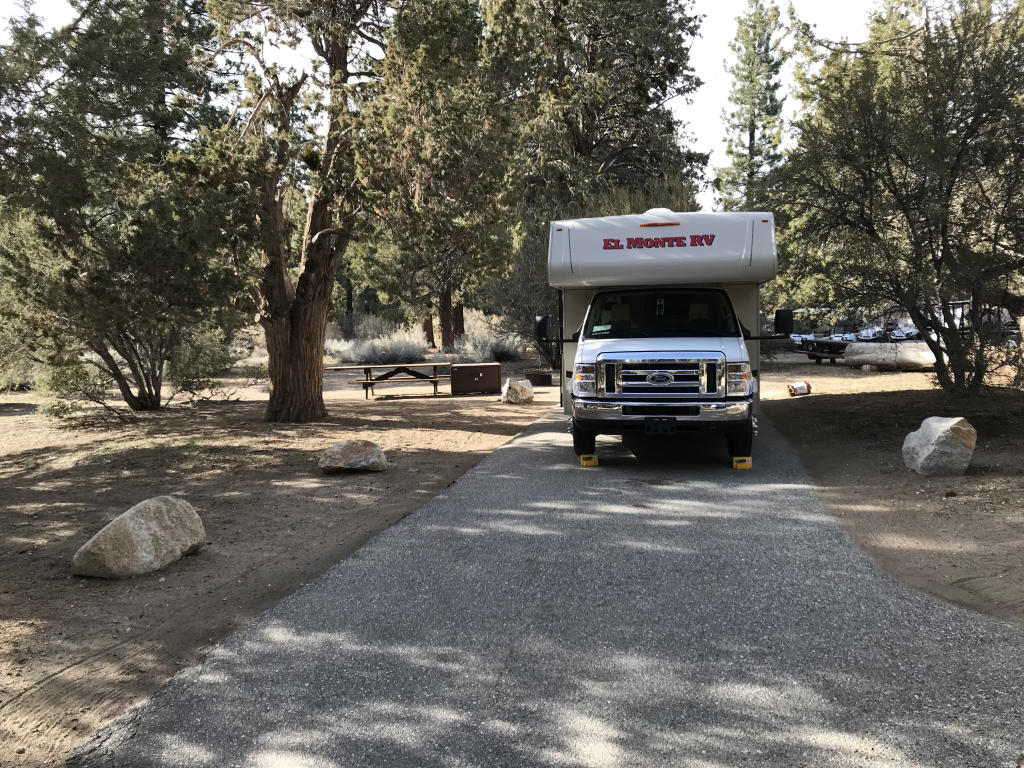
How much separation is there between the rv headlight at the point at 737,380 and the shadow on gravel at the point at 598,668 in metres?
2.64

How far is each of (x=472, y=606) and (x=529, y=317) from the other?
22994 millimetres

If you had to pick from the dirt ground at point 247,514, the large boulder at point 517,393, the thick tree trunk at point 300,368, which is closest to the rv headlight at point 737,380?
the dirt ground at point 247,514

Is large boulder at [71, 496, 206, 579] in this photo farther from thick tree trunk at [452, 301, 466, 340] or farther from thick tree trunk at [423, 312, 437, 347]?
thick tree trunk at [423, 312, 437, 347]

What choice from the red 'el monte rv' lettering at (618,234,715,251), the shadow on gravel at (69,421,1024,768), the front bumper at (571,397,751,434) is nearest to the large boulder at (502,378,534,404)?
the red 'el monte rv' lettering at (618,234,715,251)

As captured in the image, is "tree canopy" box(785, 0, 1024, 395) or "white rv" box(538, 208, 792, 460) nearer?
"white rv" box(538, 208, 792, 460)

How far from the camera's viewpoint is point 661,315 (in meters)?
9.82

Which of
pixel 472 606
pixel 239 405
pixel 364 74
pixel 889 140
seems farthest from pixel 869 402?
pixel 239 405

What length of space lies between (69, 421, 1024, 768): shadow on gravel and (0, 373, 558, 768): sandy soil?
0.32 metres

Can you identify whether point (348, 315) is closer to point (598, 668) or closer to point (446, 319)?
point (446, 319)

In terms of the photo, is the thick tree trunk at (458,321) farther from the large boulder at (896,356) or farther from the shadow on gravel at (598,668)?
the shadow on gravel at (598,668)

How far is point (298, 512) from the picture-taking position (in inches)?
287

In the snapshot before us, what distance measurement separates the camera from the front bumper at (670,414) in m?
8.48

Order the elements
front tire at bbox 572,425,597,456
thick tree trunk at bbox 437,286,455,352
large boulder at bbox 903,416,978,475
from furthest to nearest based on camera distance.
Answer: thick tree trunk at bbox 437,286,455,352 < front tire at bbox 572,425,597,456 < large boulder at bbox 903,416,978,475

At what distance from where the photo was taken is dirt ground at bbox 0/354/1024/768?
4016 mm
